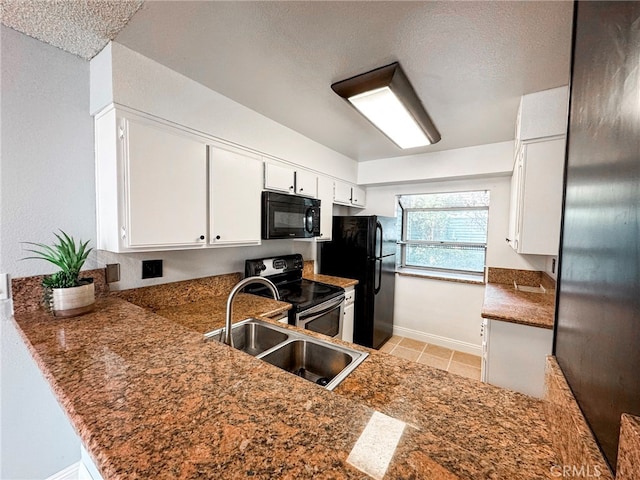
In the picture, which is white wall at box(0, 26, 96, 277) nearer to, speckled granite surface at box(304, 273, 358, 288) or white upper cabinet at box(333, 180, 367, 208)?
speckled granite surface at box(304, 273, 358, 288)

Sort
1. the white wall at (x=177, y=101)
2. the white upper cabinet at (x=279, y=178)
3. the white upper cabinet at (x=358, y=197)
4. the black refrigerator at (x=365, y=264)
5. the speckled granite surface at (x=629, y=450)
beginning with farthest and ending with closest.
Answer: the white upper cabinet at (x=358, y=197)
the black refrigerator at (x=365, y=264)
the white upper cabinet at (x=279, y=178)
the white wall at (x=177, y=101)
the speckled granite surface at (x=629, y=450)

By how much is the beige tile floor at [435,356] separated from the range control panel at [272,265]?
158cm

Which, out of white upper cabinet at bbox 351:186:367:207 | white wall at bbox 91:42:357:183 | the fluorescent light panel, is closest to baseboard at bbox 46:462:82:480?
white wall at bbox 91:42:357:183

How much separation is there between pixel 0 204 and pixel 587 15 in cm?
227

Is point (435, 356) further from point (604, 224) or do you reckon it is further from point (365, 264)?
point (604, 224)

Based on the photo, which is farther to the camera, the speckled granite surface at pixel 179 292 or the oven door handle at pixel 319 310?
the oven door handle at pixel 319 310

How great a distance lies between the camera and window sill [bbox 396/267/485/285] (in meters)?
3.20

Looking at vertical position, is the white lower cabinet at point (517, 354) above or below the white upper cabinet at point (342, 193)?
below

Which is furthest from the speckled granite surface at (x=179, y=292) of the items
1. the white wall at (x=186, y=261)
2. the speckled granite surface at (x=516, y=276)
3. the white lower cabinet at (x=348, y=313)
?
the speckled granite surface at (x=516, y=276)

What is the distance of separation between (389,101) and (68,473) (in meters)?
2.92

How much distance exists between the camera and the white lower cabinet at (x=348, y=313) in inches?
111

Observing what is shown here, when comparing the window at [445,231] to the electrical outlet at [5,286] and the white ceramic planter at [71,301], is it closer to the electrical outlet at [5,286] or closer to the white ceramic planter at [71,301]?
the white ceramic planter at [71,301]

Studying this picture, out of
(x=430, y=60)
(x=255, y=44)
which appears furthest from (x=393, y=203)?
(x=255, y=44)

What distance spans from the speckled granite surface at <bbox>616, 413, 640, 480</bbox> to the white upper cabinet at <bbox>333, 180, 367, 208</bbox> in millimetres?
2897
